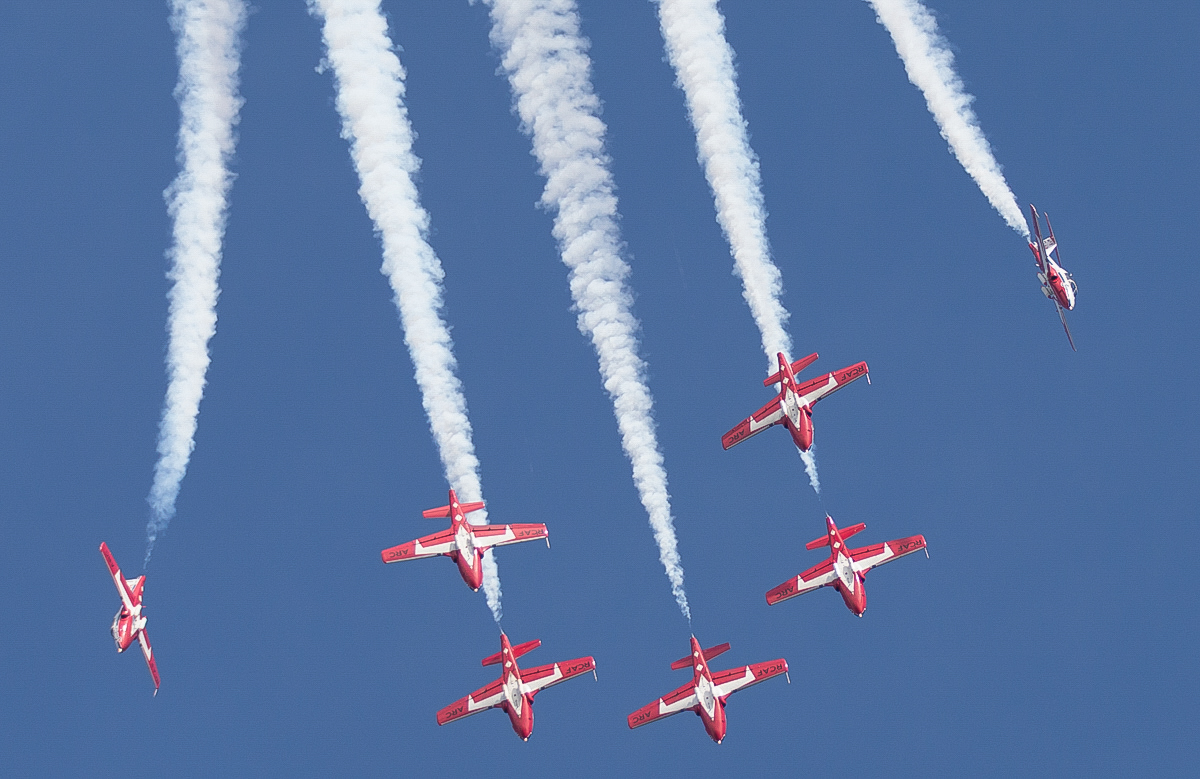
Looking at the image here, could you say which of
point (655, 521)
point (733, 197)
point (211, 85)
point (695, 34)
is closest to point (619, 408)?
point (655, 521)

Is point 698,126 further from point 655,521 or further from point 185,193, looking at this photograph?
point 185,193

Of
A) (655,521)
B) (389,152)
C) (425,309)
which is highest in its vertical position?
(389,152)

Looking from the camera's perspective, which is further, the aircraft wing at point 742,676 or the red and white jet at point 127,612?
the red and white jet at point 127,612

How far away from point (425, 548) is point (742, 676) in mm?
10649

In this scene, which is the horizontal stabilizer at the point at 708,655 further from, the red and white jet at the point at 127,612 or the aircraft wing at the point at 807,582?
the red and white jet at the point at 127,612

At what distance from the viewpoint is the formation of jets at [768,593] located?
5581 centimetres

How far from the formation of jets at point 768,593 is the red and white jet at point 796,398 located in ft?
0.10

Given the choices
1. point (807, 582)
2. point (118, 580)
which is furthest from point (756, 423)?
point (118, 580)

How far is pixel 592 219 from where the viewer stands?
54.3 metres

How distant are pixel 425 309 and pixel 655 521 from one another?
30.8 ft

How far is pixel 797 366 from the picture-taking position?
54750 mm

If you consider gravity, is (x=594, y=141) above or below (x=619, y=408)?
above

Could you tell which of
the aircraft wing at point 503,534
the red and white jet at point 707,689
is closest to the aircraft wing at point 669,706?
the red and white jet at point 707,689

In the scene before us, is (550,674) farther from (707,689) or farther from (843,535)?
(843,535)
